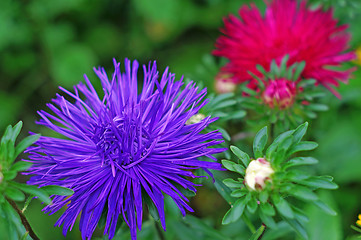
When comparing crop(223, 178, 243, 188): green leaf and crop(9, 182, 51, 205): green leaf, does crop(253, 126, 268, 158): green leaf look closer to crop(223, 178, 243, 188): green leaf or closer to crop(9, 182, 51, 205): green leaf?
crop(223, 178, 243, 188): green leaf

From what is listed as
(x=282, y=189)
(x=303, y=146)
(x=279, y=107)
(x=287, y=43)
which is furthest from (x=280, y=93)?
(x=282, y=189)

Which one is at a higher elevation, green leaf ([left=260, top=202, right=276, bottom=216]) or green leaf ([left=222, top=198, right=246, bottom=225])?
green leaf ([left=222, top=198, right=246, bottom=225])

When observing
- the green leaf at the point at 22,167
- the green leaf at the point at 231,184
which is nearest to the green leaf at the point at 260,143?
the green leaf at the point at 231,184

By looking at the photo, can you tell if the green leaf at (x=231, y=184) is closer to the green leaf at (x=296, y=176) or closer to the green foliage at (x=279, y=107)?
the green leaf at (x=296, y=176)

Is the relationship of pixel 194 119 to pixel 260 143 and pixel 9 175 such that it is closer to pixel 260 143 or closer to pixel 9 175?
pixel 260 143

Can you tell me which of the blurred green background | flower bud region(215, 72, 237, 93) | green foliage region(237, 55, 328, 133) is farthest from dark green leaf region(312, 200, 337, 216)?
the blurred green background

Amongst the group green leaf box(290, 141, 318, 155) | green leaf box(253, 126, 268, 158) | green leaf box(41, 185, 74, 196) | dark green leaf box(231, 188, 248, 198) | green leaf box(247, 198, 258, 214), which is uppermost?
green leaf box(41, 185, 74, 196)

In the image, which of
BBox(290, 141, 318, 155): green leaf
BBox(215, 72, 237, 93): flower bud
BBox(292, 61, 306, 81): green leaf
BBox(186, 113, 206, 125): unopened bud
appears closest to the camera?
BBox(290, 141, 318, 155): green leaf

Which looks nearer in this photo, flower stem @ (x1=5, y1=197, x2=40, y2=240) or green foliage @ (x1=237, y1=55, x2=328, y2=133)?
flower stem @ (x1=5, y1=197, x2=40, y2=240)
